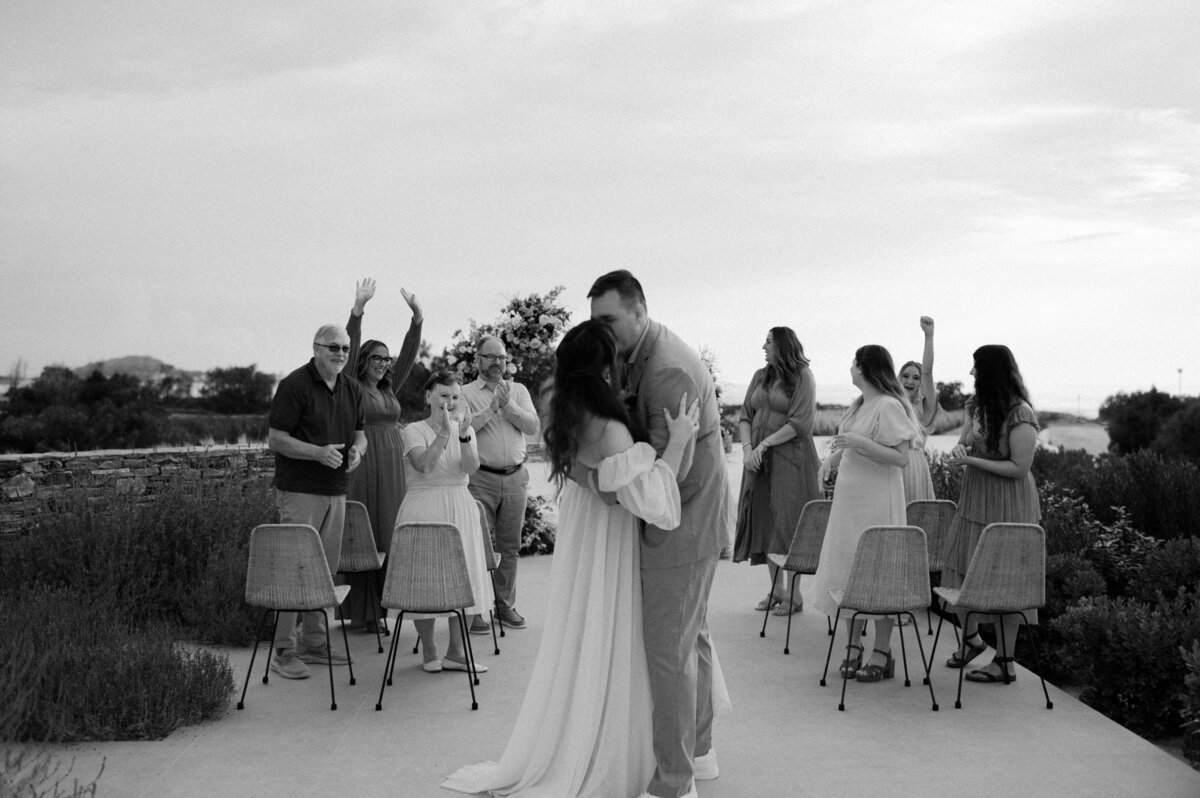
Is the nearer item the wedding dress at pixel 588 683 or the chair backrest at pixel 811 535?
the wedding dress at pixel 588 683

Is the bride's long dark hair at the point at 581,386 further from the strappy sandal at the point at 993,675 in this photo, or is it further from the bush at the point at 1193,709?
the strappy sandal at the point at 993,675

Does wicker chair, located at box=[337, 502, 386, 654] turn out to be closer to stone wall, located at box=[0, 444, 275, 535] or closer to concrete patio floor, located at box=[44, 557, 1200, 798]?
concrete patio floor, located at box=[44, 557, 1200, 798]

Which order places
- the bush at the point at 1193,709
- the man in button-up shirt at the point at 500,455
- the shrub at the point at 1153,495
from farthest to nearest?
1. the shrub at the point at 1153,495
2. the man in button-up shirt at the point at 500,455
3. the bush at the point at 1193,709

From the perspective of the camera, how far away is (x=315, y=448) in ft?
20.0

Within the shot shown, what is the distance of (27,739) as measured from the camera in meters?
4.86

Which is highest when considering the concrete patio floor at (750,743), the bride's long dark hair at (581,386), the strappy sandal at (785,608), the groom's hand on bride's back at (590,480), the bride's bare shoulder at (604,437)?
the bride's long dark hair at (581,386)

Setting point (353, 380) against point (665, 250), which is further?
point (665, 250)

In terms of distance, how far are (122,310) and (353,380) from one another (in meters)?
17.7

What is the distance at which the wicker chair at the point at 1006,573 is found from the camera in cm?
568

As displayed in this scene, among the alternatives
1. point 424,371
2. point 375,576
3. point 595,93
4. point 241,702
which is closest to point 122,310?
point 424,371

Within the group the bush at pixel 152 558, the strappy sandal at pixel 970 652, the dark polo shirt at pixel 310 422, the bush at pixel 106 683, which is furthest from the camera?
the bush at pixel 152 558

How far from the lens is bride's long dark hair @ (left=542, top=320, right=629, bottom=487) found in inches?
158

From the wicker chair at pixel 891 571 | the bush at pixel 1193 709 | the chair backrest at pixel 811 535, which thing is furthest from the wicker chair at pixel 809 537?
the bush at pixel 1193 709

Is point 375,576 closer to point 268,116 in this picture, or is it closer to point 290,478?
point 290,478
